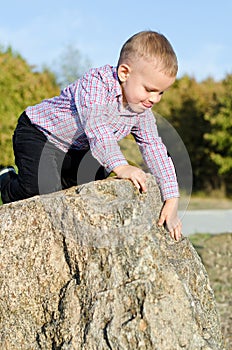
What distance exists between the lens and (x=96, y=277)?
332 centimetres

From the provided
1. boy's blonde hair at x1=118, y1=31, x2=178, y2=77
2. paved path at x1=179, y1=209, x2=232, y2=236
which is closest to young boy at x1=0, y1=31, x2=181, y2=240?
boy's blonde hair at x1=118, y1=31, x2=178, y2=77

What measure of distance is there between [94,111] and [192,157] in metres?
18.0

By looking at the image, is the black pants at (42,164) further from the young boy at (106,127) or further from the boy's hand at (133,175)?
the boy's hand at (133,175)

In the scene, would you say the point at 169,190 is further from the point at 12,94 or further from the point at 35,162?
the point at 12,94

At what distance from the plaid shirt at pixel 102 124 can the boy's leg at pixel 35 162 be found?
0.08 meters

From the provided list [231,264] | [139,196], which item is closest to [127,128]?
[139,196]

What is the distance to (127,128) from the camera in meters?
4.20

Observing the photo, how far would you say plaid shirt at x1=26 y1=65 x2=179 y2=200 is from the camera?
3795 mm

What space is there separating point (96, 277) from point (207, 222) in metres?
11.1

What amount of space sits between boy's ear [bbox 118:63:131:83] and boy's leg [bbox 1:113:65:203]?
33.1 inches

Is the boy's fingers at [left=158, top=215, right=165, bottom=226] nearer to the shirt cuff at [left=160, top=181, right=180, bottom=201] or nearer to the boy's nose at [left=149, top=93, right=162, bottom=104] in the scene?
the shirt cuff at [left=160, top=181, right=180, bottom=201]

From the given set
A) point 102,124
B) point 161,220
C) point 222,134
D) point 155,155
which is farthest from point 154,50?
point 222,134

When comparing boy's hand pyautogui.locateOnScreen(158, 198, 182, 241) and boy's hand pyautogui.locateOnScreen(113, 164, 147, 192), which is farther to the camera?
boy's hand pyautogui.locateOnScreen(158, 198, 182, 241)

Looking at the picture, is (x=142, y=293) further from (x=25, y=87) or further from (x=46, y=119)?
(x=25, y=87)
